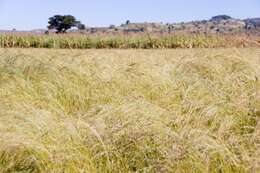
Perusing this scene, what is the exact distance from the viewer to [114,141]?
2.67 metres

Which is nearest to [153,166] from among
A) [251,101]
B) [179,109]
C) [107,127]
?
[107,127]

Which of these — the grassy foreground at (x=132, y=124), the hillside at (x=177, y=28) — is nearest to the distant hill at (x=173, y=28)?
the hillside at (x=177, y=28)

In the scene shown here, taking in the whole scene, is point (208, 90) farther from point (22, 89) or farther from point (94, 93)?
Answer: point (22, 89)

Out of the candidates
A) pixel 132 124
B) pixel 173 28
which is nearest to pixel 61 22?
pixel 173 28

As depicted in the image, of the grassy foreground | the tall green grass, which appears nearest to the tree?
the tall green grass

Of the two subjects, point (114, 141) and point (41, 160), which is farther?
point (114, 141)

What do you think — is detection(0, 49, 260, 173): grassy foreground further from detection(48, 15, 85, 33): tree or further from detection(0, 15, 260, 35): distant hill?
detection(48, 15, 85, 33): tree

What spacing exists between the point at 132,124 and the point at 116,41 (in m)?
21.9

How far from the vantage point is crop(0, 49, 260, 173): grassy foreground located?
2494 millimetres

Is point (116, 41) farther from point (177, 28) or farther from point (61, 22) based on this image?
point (177, 28)

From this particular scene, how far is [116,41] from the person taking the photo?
24547 millimetres

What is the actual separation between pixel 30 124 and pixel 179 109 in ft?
3.63

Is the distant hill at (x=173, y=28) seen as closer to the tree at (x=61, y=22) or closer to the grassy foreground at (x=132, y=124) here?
the tree at (x=61, y=22)

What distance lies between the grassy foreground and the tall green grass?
1980 cm
